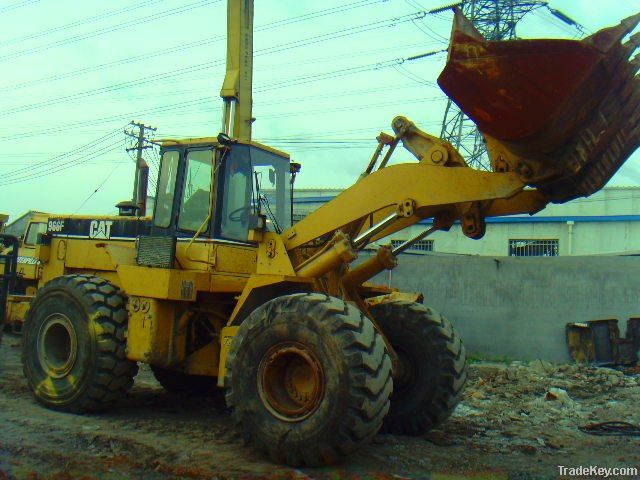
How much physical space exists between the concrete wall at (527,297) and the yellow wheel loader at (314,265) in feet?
28.6

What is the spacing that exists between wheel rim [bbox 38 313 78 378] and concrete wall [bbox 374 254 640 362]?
10.9 m

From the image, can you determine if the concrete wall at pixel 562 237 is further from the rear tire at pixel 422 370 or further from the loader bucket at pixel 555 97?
the loader bucket at pixel 555 97

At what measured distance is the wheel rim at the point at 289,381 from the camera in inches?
224

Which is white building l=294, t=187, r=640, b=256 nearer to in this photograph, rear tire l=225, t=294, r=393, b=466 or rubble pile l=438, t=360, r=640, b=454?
rubble pile l=438, t=360, r=640, b=454

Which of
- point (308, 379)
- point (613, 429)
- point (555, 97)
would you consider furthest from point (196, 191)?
point (613, 429)

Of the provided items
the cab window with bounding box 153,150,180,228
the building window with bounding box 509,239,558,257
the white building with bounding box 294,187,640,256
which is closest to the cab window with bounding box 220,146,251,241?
the cab window with bounding box 153,150,180,228

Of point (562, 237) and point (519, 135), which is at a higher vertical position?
point (562, 237)

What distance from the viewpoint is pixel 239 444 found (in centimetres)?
640

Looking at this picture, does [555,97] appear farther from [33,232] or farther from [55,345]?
[33,232]

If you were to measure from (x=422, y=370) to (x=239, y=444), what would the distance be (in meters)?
1.99

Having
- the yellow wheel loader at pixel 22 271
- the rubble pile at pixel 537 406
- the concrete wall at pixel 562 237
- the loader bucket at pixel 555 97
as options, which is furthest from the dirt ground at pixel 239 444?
the concrete wall at pixel 562 237

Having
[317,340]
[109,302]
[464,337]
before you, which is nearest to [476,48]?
[317,340]

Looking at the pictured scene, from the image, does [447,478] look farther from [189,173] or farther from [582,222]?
[582,222]

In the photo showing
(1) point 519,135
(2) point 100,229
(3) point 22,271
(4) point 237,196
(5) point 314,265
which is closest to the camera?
(1) point 519,135
